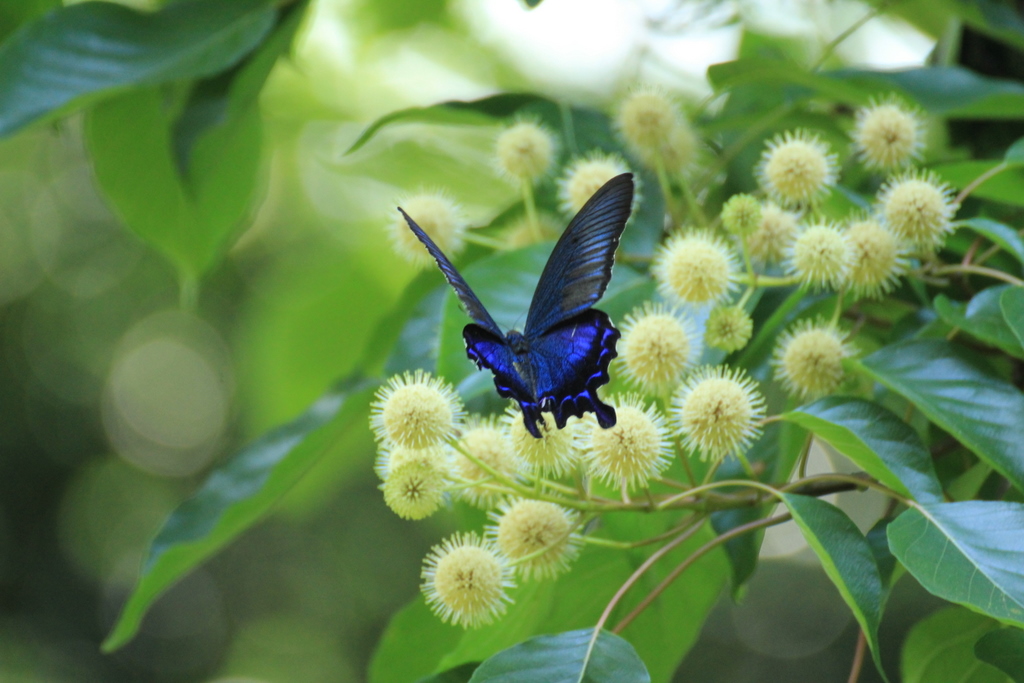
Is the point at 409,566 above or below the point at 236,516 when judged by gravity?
below

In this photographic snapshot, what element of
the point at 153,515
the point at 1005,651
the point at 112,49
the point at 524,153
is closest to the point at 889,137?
the point at 524,153

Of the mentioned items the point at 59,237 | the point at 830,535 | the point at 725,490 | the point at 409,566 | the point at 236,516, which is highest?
the point at 830,535

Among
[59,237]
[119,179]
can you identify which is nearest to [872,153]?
[119,179]

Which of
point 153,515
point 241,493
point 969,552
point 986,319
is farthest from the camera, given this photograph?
point 153,515

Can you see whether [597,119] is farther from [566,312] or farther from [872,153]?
[566,312]

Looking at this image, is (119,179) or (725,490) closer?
(725,490)

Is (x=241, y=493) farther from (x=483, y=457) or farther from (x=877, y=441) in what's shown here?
(x=877, y=441)

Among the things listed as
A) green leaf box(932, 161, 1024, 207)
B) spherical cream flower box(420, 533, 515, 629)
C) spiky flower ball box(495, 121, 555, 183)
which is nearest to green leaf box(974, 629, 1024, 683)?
spherical cream flower box(420, 533, 515, 629)
